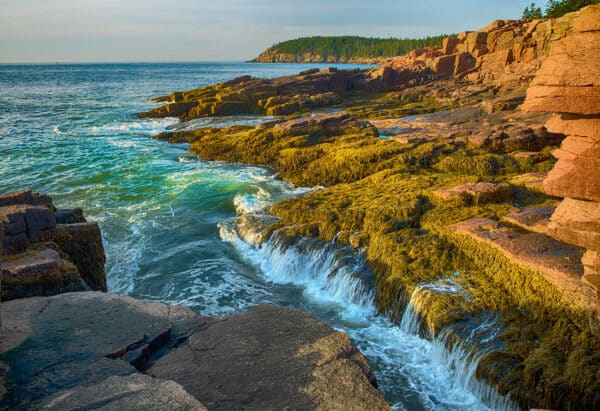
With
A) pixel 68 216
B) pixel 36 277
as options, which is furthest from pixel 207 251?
pixel 36 277

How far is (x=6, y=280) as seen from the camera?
770cm

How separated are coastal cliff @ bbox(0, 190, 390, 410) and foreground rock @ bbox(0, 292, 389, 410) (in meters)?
0.01

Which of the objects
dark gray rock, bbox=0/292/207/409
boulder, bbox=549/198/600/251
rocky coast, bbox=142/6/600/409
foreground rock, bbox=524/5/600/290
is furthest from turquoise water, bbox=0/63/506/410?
dark gray rock, bbox=0/292/207/409

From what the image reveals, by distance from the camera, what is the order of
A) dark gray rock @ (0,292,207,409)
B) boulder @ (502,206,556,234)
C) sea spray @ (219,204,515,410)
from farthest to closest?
boulder @ (502,206,556,234), sea spray @ (219,204,515,410), dark gray rock @ (0,292,207,409)

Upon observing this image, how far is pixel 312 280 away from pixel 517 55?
40.3 metres

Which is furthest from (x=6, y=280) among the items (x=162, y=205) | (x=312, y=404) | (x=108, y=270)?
(x=162, y=205)

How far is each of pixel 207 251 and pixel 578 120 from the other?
10263 millimetres

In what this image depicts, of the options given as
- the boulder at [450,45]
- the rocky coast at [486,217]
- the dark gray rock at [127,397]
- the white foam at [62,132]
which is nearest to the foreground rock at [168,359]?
the dark gray rock at [127,397]

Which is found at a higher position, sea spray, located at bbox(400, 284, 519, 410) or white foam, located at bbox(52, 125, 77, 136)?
sea spray, located at bbox(400, 284, 519, 410)

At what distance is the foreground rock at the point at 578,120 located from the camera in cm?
664

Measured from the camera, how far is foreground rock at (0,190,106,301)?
7.89 m

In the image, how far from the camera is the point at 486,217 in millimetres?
10156

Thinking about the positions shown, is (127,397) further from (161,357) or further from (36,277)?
(36,277)

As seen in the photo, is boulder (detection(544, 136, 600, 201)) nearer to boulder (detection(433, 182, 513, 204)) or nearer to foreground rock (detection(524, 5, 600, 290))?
foreground rock (detection(524, 5, 600, 290))
